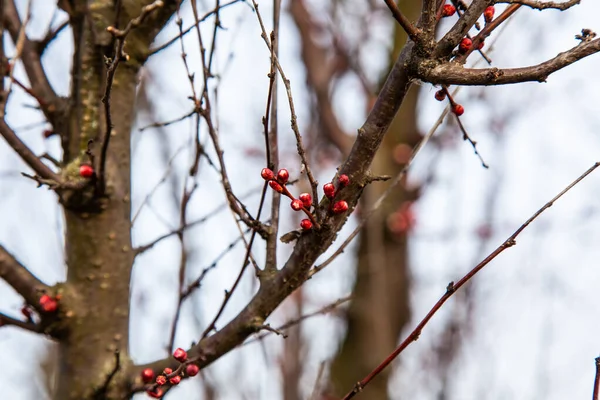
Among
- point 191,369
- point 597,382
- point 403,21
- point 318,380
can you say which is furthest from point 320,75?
point 597,382

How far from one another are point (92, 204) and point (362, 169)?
0.89 m

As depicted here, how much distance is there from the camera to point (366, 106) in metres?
5.23

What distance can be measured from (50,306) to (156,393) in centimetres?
41

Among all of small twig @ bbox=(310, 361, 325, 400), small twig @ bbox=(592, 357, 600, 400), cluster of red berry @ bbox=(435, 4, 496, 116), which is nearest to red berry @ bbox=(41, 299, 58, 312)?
small twig @ bbox=(310, 361, 325, 400)

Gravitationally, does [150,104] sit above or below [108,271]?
above

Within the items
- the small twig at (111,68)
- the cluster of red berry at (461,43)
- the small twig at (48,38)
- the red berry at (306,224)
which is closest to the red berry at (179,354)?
the red berry at (306,224)

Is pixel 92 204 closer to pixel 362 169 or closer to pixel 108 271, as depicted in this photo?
pixel 108 271

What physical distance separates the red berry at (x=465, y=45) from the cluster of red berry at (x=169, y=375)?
94 cm

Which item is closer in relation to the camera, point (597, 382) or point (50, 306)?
point (597, 382)

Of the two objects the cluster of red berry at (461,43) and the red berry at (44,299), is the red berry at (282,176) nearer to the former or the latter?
the cluster of red berry at (461,43)

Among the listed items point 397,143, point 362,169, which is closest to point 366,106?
point 397,143

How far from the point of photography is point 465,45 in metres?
1.31

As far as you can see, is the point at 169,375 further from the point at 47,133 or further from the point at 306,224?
the point at 47,133

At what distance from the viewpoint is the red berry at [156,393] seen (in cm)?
155
